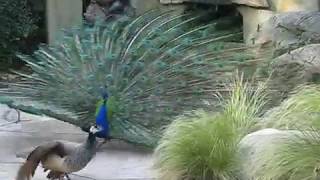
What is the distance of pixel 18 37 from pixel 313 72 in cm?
609

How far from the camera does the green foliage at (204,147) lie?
519cm

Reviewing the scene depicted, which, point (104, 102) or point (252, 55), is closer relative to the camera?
point (104, 102)

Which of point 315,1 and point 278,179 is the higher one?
point 315,1

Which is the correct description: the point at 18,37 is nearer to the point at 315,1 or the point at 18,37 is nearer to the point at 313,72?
the point at 315,1

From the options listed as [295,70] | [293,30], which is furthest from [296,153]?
[293,30]

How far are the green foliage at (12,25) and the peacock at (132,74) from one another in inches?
165

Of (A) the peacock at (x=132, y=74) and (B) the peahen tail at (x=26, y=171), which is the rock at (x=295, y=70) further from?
(B) the peahen tail at (x=26, y=171)

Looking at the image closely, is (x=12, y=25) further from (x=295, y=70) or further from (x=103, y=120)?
(x=103, y=120)

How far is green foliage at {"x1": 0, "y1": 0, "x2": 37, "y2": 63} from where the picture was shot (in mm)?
11562

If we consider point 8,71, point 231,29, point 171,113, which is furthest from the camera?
point 8,71

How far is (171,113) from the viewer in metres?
6.59

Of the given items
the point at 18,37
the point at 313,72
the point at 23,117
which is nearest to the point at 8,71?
the point at 18,37

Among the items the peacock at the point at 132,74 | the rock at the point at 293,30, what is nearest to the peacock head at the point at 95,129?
the peacock at the point at 132,74

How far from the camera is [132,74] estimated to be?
6.76 m
